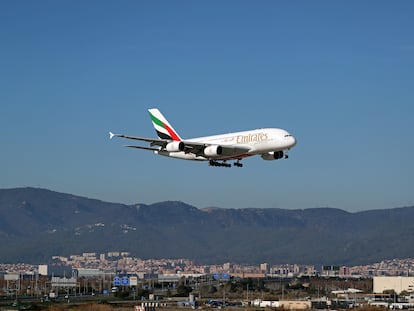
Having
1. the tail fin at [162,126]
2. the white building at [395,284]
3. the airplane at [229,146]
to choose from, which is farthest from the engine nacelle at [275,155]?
the white building at [395,284]

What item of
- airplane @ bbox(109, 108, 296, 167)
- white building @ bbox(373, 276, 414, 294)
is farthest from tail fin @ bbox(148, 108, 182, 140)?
white building @ bbox(373, 276, 414, 294)

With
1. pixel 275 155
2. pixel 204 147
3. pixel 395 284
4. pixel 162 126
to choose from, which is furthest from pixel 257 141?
pixel 395 284

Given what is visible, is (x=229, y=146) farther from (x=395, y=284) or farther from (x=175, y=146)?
(x=395, y=284)

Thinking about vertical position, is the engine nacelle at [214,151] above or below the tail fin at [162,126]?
below

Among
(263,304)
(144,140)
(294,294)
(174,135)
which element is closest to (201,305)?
(263,304)

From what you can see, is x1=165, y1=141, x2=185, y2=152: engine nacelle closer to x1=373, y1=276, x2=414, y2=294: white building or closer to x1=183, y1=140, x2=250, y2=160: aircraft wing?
x1=183, y1=140, x2=250, y2=160: aircraft wing

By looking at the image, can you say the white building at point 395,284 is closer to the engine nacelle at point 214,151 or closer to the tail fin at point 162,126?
the tail fin at point 162,126

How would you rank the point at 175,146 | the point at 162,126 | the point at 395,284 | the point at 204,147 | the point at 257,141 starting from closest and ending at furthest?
the point at 257,141
the point at 175,146
the point at 204,147
the point at 162,126
the point at 395,284
